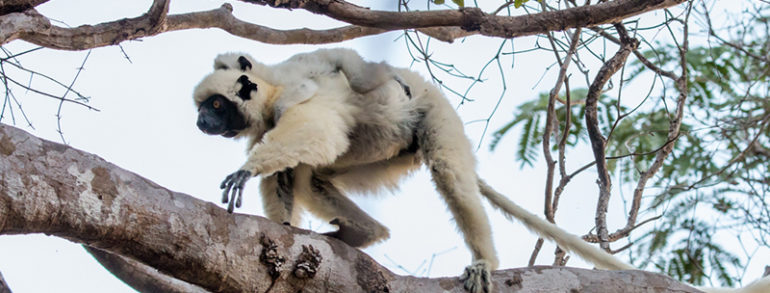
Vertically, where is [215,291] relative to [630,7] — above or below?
below

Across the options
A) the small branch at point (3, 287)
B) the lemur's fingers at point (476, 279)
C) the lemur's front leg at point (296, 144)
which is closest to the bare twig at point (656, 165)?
the lemur's fingers at point (476, 279)

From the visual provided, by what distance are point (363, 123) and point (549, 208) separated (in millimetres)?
1421

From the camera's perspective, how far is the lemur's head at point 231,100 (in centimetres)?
466

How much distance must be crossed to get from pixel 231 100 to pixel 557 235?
7.47 ft

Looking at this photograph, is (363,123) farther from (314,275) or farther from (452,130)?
(314,275)

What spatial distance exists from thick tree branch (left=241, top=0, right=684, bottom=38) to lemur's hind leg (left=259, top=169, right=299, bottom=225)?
1470 mm

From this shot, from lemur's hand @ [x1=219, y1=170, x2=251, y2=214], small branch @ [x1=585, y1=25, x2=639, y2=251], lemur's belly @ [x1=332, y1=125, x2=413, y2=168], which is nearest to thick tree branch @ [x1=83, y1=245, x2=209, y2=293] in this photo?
lemur's hand @ [x1=219, y1=170, x2=251, y2=214]

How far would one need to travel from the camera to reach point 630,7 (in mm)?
4012

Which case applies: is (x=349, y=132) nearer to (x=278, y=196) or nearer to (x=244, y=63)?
(x=278, y=196)

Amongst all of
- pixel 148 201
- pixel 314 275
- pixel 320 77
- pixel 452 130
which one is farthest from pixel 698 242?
pixel 148 201

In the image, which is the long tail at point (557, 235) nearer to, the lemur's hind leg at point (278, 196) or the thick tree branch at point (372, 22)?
the thick tree branch at point (372, 22)

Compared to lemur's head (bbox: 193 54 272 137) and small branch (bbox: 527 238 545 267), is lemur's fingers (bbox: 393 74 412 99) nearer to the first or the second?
lemur's head (bbox: 193 54 272 137)

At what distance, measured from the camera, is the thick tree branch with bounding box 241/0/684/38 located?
12.1ft

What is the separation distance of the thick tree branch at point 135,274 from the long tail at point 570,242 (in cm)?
206
